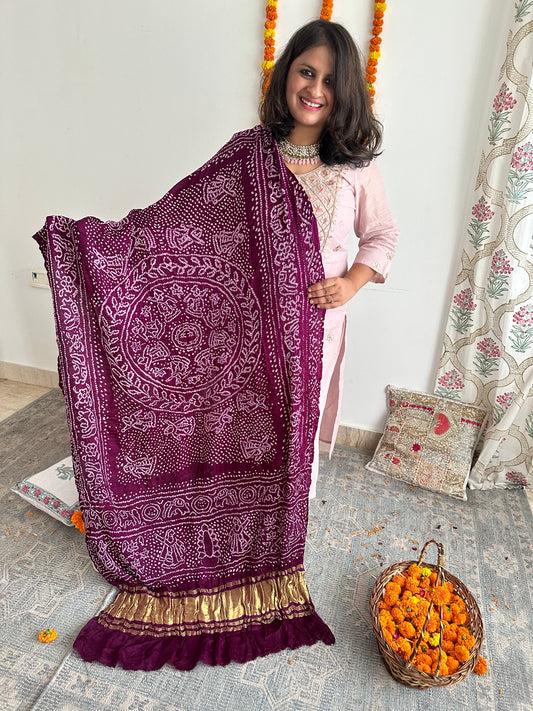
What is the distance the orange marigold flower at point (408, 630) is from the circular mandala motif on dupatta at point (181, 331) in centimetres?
73

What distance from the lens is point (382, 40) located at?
167 cm

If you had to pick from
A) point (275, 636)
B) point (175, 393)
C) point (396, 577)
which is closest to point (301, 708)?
point (275, 636)

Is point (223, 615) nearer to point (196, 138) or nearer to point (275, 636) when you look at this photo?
point (275, 636)

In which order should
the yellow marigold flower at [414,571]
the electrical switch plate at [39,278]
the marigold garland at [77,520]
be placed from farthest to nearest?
the electrical switch plate at [39,278] → the marigold garland at [77,520] → the yellow marigold flower at [414,571]

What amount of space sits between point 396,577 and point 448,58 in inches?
65.7

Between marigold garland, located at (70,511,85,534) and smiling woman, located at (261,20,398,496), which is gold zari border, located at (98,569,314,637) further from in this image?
smiling woman, located at (261,20,398,496)

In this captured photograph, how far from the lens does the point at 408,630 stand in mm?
1207

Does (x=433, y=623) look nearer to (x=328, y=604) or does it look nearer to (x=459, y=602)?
(x=459, y=602)

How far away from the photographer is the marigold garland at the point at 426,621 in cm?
116

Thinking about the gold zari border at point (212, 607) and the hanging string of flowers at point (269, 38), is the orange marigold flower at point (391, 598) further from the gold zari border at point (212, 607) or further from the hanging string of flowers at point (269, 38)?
the hanging string of flowers at point (269, 38)

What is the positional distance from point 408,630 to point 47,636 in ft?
3.05

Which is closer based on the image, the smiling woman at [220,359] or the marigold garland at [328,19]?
the smiling woman at [220,359]

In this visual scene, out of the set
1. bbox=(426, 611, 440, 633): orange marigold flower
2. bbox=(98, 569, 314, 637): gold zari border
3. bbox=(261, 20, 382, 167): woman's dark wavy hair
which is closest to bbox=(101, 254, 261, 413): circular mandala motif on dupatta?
bbox=(261, 20, 382, 167): woman's dark wavy hair

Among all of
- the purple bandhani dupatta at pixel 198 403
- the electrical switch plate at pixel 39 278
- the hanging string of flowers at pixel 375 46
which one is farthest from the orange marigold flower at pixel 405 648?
the electrical switch plate at pixel 39 278
